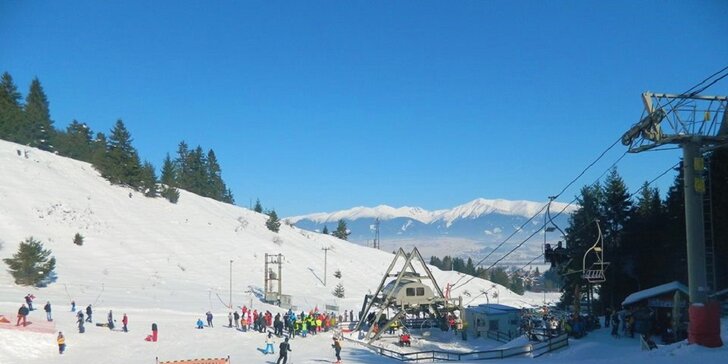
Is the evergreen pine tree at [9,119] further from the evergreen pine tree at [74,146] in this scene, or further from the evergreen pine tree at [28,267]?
the evergreen pine tree at [28,267]

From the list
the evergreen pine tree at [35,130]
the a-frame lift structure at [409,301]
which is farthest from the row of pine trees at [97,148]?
the a-frame lift structure at [409,301]

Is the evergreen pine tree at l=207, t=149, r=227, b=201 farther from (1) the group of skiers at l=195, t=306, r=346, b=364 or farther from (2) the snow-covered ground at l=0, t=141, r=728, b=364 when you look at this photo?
(1) the group of skiers at l=195, t=306, r=346, b=364

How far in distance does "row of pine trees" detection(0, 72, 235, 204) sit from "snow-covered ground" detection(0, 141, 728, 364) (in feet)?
10.3

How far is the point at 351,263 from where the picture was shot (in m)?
94.3

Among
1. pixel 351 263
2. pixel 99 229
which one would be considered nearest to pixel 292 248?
pixel 351 263

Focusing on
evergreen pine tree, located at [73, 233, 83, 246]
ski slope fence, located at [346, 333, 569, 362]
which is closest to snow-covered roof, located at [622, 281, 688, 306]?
ski slope fence, located at [346, 333, 569, 362]

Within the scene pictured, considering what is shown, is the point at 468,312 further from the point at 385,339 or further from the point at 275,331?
the point at 275,331

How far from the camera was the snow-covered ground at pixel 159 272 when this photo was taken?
25.5 metres

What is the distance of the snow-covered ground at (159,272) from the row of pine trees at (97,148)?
124 inches

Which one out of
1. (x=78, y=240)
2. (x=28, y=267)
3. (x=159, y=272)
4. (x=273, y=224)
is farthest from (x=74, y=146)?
(x=28, y=267)

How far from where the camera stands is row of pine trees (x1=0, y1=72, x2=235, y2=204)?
8775 centimetres

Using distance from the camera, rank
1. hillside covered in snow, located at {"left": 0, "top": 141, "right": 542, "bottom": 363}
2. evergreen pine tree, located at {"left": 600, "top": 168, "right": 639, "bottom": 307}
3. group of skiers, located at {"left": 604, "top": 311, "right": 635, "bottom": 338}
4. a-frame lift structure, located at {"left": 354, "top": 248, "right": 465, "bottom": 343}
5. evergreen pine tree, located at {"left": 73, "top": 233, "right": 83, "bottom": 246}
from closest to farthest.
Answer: group of skiers, located at {"left": 604, "top": 311, "right": 635, "bottom": 338} → a-frame lift structure, located at {"left": 354, "top": 248, "right": 465, "bottom": 343} → hillside covered in snow, located at {"left": 0, "top": 141, "right": 542, "bottom": 363} → evergreen pine tree, located at {"left": 600, "top": 168, "right": 639, "bottom": 307} → evergreen pine tree, located at {"left": 73, "top": 233, "right": 83, "bottom": 246}

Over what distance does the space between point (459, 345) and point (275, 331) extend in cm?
1123

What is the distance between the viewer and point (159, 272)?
58406 millimetres
